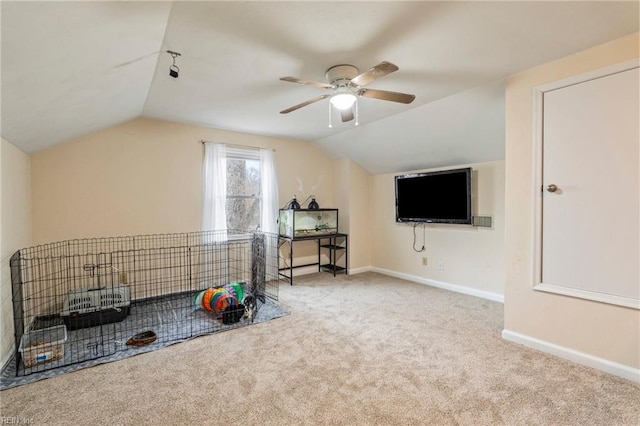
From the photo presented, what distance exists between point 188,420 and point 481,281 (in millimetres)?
3536

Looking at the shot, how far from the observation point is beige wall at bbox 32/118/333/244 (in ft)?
10.4

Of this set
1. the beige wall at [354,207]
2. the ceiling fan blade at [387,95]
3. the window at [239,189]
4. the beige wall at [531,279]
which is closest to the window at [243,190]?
the window at [239,189]

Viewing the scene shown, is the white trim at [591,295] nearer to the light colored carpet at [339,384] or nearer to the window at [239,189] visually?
the light colored carpet at [339,384]

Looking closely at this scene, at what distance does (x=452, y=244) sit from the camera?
4.15 m

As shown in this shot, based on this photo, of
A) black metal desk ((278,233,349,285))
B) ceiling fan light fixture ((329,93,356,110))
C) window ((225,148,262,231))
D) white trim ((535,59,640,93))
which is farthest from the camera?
black metal desk ((278,233,349,285))

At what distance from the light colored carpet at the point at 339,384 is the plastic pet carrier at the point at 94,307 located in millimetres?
906

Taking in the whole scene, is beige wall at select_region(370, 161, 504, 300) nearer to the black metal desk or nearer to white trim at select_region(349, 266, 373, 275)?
white trim at select_region(349, 266, 373, 275)

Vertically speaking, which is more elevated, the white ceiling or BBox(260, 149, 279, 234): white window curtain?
the white ceiling

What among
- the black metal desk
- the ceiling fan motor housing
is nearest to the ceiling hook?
the ceiling fan motor housing

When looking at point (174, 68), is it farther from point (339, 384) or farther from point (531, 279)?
point (531, 279)

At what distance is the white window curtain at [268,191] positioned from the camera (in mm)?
4531

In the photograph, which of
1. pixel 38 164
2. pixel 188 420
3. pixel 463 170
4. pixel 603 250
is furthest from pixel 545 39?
pixel 38 164

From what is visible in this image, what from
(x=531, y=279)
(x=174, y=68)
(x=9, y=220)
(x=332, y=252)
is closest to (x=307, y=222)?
(x=332, y=252)

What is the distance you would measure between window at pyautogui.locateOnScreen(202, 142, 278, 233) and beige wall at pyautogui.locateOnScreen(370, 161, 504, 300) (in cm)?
182
